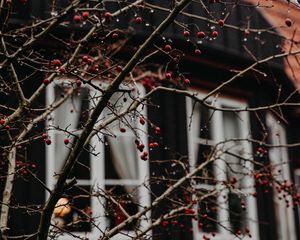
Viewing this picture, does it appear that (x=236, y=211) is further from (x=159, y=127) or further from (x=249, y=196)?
(x=159, y=127)

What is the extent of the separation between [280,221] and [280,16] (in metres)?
3.63

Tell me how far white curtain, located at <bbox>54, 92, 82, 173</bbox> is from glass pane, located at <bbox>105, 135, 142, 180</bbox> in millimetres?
516

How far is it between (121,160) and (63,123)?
847 mm

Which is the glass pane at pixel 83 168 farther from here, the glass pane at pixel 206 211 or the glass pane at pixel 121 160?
the glass pane at pixel 206 211

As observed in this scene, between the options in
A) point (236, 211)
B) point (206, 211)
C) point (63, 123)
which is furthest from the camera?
point (236, 211)

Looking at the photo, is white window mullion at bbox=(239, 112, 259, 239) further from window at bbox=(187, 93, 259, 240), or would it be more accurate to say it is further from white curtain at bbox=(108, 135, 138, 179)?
white curtain at bbox=(108, 135, 138, 179)

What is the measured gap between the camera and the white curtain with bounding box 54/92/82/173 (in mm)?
7074

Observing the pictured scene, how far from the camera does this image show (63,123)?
23.9 ft

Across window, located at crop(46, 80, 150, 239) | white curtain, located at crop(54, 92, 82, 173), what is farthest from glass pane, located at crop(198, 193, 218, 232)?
white curtain, located at crop(54, 92, 82, 173)

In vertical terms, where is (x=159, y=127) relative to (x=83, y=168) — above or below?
above

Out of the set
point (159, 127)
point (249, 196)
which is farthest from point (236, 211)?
point (159, 127)

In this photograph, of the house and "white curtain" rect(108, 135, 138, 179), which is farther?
"white curtain" rect(108, 135, 138, 179)

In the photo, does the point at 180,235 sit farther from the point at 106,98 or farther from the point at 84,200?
the point at 106,98

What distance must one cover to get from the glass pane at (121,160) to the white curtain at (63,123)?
52cm
